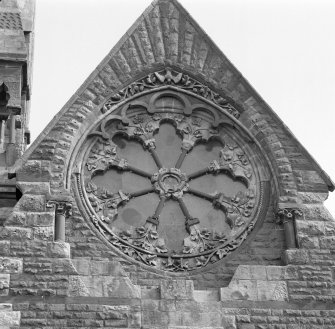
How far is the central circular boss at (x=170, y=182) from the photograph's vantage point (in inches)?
715

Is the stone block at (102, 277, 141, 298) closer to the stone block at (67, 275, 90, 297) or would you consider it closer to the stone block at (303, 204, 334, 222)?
the stone block at (67, 275, 90, 297)

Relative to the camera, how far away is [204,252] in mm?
17562

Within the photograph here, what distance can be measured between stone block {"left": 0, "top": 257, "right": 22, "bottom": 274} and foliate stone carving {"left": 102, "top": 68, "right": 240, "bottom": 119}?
3.55 meters

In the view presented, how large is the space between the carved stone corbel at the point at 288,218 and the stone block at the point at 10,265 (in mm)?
3773

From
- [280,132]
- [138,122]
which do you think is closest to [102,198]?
[138,122]

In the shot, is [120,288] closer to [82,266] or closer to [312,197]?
[82,266]

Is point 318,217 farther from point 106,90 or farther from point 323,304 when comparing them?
point 106,90

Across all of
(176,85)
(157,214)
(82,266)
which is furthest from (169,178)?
(82,266)

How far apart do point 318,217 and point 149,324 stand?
311cm

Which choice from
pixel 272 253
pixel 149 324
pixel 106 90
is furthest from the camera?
pixel 106 90

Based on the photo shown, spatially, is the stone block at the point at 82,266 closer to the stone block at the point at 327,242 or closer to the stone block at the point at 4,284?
the stone block at the point at 4,284

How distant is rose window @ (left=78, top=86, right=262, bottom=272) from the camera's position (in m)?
17.6

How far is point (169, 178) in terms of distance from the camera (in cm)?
1838

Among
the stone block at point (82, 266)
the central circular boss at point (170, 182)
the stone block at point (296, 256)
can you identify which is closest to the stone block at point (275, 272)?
the stone block at point (296, 256)
